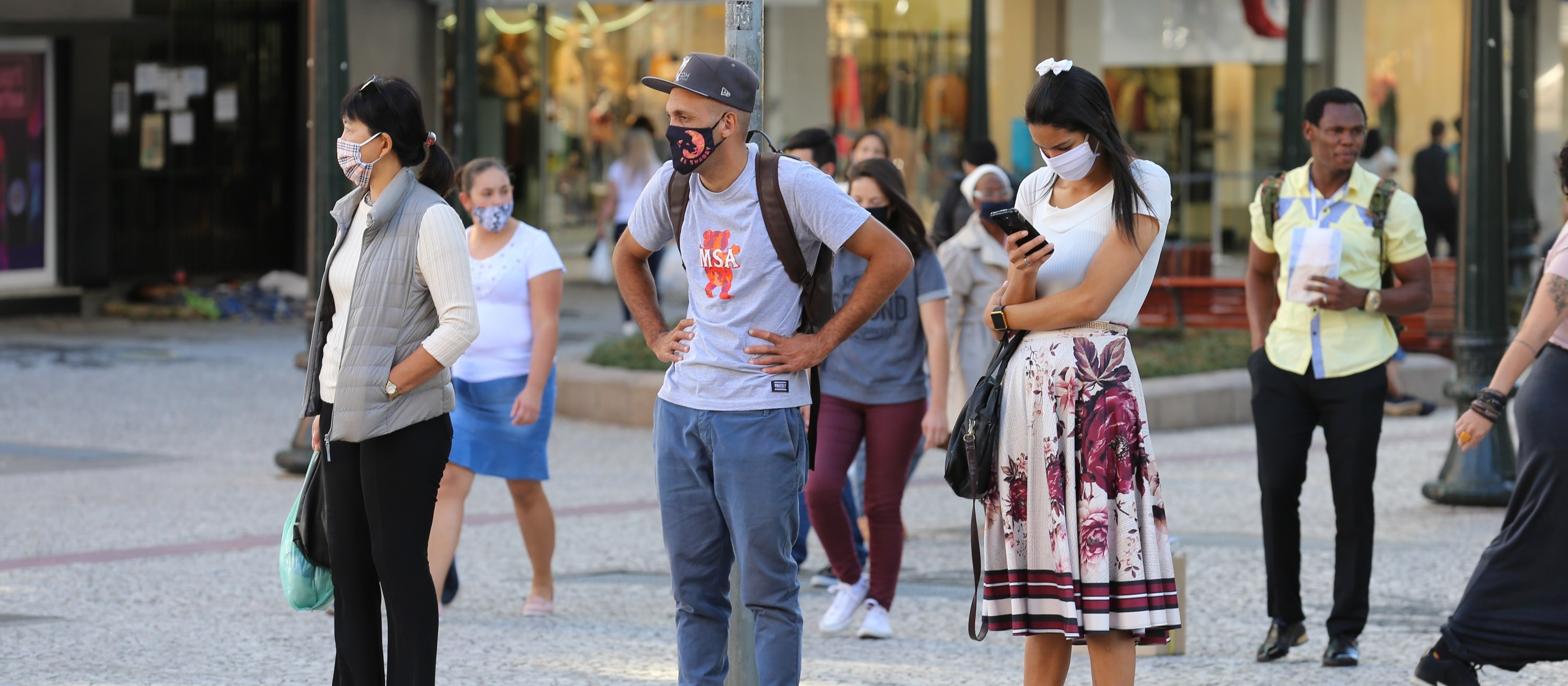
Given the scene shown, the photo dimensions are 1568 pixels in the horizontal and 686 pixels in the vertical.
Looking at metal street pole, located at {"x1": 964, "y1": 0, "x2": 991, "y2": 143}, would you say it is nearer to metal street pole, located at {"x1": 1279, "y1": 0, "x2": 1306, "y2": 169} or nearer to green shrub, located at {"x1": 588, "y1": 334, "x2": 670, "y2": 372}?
metal street pole, located at {"x1": 1279, "y1": 0, "x2": 1306, "y2": 169}

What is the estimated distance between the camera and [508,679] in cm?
582

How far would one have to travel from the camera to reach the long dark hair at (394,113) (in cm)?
475

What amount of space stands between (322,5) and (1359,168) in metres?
5.68

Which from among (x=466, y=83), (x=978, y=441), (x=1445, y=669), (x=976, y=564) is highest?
(x=466, y=83)

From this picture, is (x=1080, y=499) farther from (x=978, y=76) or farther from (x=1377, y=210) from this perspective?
(x=978, y=76)


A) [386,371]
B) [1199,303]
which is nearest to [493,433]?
[386,371]

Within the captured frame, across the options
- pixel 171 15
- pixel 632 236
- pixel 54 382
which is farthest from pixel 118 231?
pixel 632 236

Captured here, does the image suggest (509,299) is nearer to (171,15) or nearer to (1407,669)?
(1407,669)

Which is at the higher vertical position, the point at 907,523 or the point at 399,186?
the point at 399,186

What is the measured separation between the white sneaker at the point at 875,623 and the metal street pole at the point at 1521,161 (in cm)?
754

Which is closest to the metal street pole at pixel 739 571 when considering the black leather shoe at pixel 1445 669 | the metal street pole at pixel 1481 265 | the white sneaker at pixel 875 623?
the white sneaker at pixel 875 623

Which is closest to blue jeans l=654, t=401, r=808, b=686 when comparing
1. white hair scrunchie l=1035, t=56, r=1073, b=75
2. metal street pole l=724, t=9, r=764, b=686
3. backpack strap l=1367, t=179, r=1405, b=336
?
metal street pole l=724, t=9, r=764, b=686

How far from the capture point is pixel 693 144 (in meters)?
4.42

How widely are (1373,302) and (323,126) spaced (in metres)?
5.70
